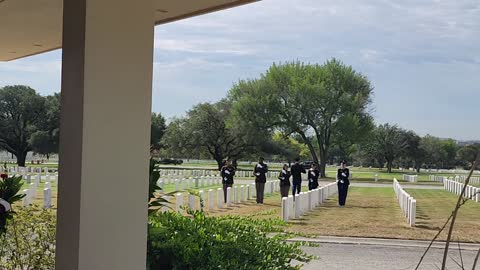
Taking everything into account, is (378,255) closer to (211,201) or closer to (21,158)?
(211,201)

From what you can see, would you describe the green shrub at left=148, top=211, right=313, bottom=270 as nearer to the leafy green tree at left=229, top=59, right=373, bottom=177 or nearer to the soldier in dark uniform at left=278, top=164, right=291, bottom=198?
the soldier in dark uniform at left=278, top=164, right=291, bottom=198

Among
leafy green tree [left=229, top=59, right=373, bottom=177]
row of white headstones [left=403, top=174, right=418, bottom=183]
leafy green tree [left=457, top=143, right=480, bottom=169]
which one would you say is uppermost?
leafy green tree [left=229, top=59, right=373, bottom=177]

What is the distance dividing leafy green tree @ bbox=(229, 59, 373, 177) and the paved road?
2874cm

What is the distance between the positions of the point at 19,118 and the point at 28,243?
27.4m

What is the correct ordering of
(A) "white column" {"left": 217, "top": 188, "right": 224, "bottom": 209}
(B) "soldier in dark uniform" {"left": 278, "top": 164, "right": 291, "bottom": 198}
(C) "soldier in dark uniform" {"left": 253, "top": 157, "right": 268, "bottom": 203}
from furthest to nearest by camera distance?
1. (B) "soldier in dark uniform" {"left": 278, "top": 164, "right": 291, "bottom": 198}
2. (C) "soldier in dark uniform" {"left": 253, "top": 157, "right": 268, "bottom": 203}
3. (A) "white column" {"left": 217, "top": 188, "right": 224, "bottom": 209}

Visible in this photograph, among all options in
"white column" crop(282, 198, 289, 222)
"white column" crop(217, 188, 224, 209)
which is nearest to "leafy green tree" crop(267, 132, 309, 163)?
"white column" crop(217, 188, 224, 209)

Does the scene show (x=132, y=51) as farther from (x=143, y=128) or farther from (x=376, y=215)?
(x=376, y=215)

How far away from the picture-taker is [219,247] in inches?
130

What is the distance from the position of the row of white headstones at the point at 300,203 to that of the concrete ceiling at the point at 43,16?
21.5 feet

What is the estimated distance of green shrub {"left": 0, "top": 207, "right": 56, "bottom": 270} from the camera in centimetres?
388

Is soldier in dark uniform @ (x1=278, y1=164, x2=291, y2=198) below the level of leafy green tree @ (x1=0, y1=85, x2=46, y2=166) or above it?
below

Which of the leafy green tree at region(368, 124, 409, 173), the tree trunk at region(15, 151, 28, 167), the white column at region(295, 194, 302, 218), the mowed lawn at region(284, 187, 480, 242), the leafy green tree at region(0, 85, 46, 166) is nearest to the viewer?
the mowed lawn at region(284, 187, 480, 242)

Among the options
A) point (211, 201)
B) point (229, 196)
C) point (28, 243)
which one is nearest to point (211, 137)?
point (229, 196)

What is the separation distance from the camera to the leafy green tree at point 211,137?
3950 cm
